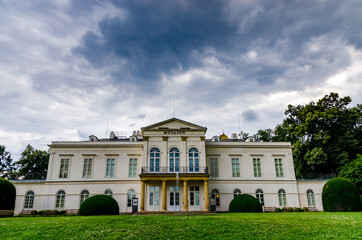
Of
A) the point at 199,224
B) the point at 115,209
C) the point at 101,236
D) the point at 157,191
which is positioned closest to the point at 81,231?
the point at 101,236

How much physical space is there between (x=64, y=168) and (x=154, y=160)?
10.00 metres

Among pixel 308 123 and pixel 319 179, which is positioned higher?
pixel 308 123

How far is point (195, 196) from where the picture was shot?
26156mm

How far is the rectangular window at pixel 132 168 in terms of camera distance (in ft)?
90.5

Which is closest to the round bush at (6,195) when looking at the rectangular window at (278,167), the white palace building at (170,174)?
the white palace building at (170,174)

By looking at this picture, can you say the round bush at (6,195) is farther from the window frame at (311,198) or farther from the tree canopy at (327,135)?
the tree canopy at (327,135)

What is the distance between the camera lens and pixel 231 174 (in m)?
27.9

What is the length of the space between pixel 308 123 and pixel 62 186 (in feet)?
98.8

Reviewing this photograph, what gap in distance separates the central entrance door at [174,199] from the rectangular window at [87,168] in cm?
912

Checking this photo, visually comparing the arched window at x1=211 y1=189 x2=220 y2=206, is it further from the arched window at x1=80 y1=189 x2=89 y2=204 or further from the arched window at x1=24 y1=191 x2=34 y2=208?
the arched window at x1=24 y1=191 x2=34 y2=208

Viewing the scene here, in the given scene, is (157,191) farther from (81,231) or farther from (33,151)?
(33,151)

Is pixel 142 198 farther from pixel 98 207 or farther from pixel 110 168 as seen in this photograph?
pixel 98 207

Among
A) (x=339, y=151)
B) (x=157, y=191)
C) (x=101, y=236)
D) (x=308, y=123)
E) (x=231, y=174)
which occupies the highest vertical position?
(x=308, y=123)

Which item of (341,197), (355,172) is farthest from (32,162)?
(355,172)
